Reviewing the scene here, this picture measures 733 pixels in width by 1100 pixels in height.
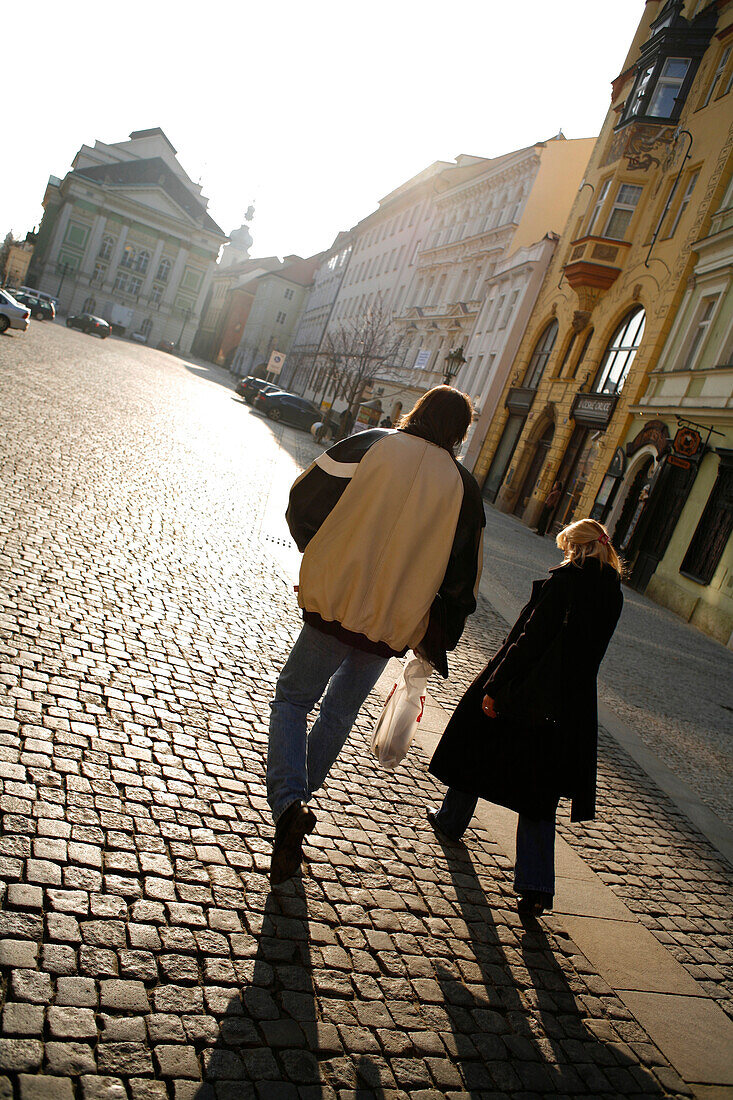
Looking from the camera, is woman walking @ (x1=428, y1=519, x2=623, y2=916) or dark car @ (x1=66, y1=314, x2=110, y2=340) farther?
dark car @ (x1=66, y1=314, x2=110, y2=340)

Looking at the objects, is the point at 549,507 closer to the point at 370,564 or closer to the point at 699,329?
the point at 699,329

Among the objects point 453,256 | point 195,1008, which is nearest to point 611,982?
point 195,1008

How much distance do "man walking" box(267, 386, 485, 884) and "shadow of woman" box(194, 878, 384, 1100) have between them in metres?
0.47

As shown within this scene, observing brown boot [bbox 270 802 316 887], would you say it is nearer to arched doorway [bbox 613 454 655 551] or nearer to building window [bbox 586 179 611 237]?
arched doorway [bbox 613 454 655 551]

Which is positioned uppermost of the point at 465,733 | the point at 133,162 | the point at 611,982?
the point at 133,162

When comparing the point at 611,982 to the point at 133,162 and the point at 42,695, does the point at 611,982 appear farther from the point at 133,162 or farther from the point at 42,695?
the point at 133,162

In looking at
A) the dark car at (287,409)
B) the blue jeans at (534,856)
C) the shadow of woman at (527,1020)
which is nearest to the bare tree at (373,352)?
the dark car at (287,409)

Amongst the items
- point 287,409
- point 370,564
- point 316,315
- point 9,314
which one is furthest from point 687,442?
point 316,315

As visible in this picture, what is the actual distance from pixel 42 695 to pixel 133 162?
91.1 metres

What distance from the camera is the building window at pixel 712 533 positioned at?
1734cm

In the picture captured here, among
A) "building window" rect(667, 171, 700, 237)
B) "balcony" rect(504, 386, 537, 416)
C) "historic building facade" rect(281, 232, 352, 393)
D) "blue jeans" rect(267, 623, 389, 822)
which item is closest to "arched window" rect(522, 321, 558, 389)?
"balcony" rect(504, 386, 537, 416)

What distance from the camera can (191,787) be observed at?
3.76m

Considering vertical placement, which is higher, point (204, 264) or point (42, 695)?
point (204, 264)

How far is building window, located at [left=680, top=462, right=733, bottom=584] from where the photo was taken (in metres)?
17.3
